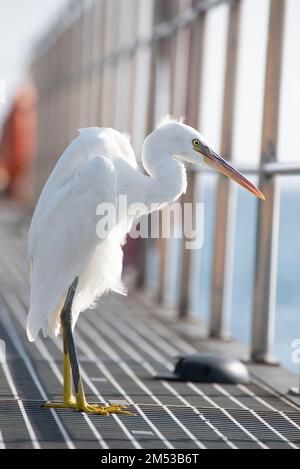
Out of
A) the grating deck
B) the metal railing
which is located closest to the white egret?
the grating deck

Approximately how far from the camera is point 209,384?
19.1ft

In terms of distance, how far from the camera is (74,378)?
189 inches

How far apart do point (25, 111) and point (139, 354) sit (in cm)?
1481

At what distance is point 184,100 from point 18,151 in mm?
10948

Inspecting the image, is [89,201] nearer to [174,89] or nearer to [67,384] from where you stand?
[67,384]

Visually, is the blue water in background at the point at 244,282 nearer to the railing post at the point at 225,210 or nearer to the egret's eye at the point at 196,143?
the railing post at the point at 225,210

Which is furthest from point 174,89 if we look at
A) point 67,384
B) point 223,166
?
point 67,384

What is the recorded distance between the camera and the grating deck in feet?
14.3

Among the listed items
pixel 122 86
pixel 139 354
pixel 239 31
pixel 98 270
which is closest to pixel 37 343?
pixel 139 354

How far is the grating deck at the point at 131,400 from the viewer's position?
14.3 feet

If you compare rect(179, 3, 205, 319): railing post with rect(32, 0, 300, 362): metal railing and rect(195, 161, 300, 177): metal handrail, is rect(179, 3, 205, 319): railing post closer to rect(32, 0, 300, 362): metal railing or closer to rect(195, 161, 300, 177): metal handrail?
rect(32, 0, 300, 362): metal railing

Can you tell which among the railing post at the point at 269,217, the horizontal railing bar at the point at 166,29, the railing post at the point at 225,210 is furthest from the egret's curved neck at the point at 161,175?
the horizontal railing bar at the point at 166,29

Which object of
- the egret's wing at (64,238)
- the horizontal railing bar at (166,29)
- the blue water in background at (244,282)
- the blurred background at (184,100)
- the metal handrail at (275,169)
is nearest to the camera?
the egret's wing at (64,238)

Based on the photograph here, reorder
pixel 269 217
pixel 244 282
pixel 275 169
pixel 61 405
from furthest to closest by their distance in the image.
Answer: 1. pixel 244 282
2. pixel 269 217
3. pixel 275 169
4. pixel 61 405
